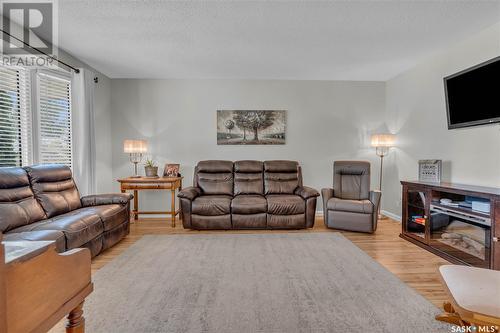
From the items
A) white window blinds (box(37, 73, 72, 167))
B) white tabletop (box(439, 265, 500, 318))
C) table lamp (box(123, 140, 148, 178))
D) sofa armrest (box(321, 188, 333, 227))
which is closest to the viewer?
white tabletop (box(439, 265, 500, 318))

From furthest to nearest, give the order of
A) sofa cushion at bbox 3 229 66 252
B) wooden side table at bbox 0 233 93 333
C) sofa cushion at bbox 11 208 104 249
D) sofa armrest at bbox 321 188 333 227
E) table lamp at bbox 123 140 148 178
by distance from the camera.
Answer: table lamp at bbox 123 140 148 178, sofa armrest at bbox 321 188 333 227, sofa cushion at bbox 11 208 104 249, sofa cushion at bbox 3 229 66 252, wooden side table at bbox 0 233 93 333

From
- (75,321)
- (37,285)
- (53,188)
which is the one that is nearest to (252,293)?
(75,321)

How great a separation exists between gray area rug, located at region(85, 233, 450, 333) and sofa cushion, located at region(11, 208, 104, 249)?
36 cm

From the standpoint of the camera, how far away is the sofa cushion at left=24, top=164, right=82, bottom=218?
275cm

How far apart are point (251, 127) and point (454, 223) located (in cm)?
323

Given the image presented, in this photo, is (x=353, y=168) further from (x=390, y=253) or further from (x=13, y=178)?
(x=13, y=178)

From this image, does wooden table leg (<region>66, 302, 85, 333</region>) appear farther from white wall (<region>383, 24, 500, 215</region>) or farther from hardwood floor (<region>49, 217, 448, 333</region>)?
white wall (<region>383, 24, 500, 215</region>)

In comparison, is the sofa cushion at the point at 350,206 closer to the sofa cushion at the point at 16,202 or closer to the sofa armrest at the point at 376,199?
the sofa armrest at the point at 376,199

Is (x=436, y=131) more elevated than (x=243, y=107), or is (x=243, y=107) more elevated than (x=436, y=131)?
(x=243, y=107)

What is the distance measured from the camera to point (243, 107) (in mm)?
4777

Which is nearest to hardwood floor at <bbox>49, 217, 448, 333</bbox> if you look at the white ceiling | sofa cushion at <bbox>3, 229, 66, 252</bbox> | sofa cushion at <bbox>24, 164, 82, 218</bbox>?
sofa cushion at <bbox>3, 229, 66, 252</bbox>

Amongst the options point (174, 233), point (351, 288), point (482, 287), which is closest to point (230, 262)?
point (351, 288)

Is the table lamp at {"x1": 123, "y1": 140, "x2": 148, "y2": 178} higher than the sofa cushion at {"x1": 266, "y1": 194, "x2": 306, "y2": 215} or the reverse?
higher

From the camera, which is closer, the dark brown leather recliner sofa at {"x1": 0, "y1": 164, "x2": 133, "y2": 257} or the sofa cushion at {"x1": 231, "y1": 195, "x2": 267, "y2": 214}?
the dark brown leather recliner sofa at {"x1": 0, "y1": 164, "x2": 133, "y2": 257}
